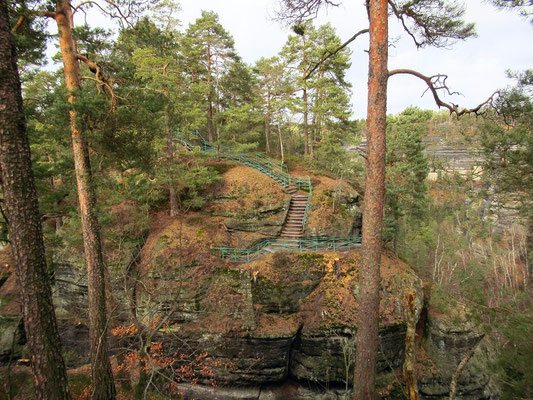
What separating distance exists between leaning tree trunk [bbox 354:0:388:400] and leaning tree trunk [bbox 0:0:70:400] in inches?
185

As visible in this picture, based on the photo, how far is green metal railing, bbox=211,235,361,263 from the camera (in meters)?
12.0

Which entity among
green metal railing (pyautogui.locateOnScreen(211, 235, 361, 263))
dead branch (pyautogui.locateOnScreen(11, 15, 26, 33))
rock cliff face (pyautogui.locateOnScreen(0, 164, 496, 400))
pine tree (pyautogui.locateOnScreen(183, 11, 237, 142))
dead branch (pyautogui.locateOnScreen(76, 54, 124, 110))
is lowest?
rock cliff face (pyautogui.locateOnScreen(0, 164, 496, 400))

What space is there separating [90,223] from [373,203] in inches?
237

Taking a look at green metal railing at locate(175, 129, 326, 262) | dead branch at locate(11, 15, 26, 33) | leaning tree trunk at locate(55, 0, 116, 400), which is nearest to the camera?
dead branch at locate(11, 15, 26, 33)

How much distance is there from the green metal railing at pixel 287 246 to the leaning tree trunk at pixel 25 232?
8.27 meters

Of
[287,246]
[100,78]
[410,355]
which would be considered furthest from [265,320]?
[100,78]

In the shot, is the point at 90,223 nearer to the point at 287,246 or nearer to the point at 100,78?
the point at 100,78

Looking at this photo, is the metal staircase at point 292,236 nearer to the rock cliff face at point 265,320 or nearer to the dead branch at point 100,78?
the rock cliff face at point 265,320

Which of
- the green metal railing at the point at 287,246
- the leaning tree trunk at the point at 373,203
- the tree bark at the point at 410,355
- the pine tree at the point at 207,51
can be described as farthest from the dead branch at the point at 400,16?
the pine tree at the point at 207,51

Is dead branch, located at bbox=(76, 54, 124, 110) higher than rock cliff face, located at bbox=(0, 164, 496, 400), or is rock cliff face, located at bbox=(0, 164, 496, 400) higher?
dead branch, located at bbox=(76, 54, 124, 110)

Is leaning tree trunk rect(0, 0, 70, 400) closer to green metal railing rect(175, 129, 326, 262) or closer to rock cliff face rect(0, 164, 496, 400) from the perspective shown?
rock cliff face rect(0, 164, 496, 400)

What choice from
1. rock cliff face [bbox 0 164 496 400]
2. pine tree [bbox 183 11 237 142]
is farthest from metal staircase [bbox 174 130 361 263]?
pine tree [bbox 183 11 237 142]

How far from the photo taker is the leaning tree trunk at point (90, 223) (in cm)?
568

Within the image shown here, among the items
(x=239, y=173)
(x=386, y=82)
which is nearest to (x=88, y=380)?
(x=386, y=82)
